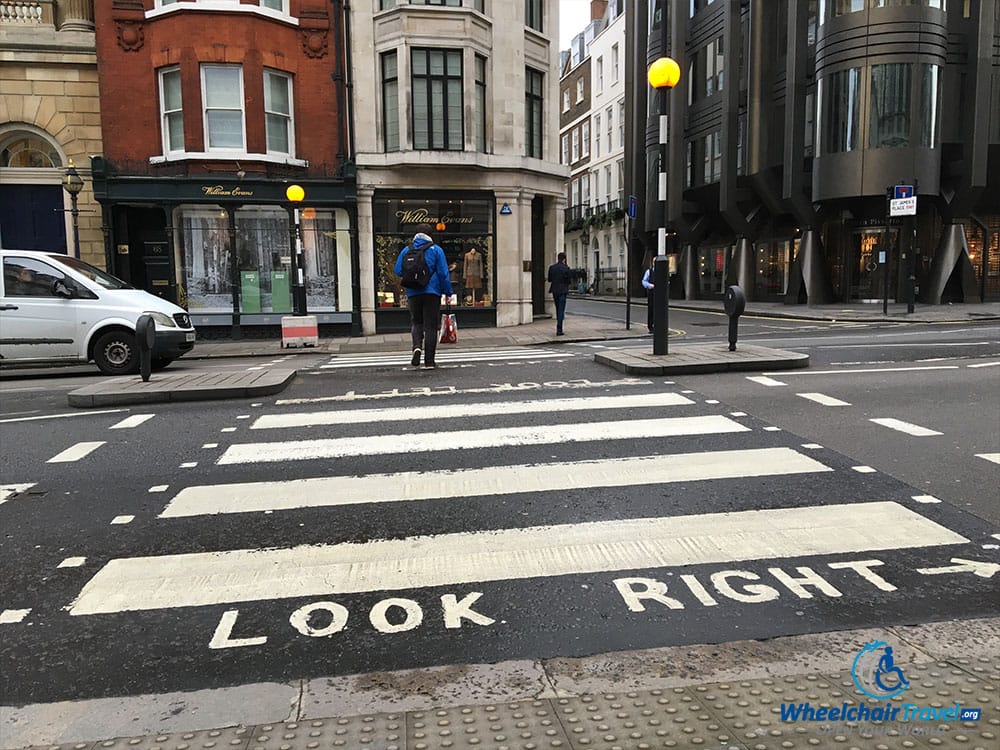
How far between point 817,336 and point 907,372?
6809mm

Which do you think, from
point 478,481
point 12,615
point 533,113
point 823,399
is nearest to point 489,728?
point 12,615

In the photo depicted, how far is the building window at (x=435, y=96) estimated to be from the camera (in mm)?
20375

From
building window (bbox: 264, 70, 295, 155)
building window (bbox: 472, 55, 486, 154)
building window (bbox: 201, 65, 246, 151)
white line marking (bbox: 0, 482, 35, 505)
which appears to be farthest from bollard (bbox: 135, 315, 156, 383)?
building window (bbox: 472, 55, 486, 154)

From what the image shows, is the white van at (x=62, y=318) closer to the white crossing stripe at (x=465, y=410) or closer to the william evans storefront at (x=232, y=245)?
the white crossing stripe at (x=465, y=410)

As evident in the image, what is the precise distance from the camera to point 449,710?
8.63 feet

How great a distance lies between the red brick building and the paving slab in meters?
9.85

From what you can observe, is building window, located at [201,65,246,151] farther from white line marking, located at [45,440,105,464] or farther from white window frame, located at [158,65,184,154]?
white line marking, located at [45,440,105,464]

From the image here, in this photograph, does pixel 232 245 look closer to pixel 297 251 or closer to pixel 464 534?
pixel 297 251

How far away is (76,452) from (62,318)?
7.11 m

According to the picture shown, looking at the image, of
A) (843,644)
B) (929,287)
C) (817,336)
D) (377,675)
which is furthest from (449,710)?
(929,287)

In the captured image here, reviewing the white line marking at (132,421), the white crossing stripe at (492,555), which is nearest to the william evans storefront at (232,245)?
the white line marking at (132,421)

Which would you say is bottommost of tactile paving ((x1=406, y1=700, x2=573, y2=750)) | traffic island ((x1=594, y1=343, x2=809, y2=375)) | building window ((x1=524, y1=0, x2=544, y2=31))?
tactile paving ((x1=406, y1=700, x2=573, y2=750))

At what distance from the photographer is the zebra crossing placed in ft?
10.3

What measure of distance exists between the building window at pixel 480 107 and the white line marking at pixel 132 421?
584 inches
